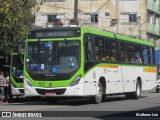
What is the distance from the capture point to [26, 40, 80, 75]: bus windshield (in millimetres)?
21172

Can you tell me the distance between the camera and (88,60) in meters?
21.7

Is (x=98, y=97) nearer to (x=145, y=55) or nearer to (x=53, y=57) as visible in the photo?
(x=53, y=57)

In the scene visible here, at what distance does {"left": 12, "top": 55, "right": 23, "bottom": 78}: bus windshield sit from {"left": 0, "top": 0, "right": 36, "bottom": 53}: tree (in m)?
2.10

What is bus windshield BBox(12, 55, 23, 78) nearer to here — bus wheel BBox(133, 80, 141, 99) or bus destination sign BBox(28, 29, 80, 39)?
bus destination sign BBox(28, 29, 80, 39)

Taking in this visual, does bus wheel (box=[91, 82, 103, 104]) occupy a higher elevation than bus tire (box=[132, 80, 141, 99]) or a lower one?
higher

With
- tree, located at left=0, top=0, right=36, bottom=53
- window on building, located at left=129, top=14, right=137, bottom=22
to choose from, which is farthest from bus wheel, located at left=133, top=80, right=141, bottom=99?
window on building, located at left=129, top=14, right=137, bottom=22

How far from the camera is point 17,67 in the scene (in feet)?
88.5

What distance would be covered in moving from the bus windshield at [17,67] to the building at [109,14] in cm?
3986

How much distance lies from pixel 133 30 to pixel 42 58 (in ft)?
155

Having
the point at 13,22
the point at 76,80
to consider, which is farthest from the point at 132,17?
the point at 76,80

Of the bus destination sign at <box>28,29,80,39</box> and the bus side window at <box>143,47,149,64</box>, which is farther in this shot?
the bus side window at <box>143,47,149,64</box>


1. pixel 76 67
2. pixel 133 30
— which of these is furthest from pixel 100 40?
pixel 133 30

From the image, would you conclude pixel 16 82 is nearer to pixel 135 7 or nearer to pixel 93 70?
pixel 93 70

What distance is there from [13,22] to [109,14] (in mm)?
40856
